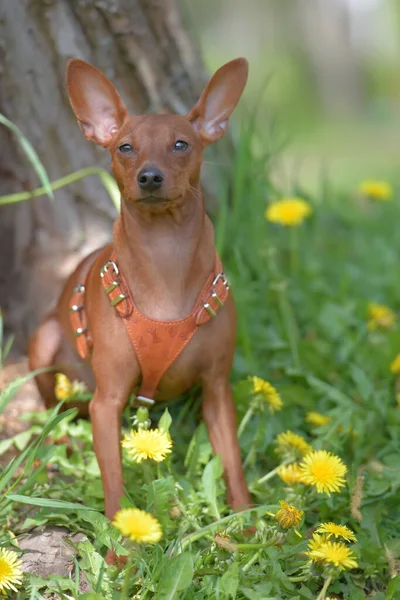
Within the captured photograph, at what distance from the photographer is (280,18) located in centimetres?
1678

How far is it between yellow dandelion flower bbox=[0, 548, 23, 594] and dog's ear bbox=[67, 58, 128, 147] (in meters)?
1.25

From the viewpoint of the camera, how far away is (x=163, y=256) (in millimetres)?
2334

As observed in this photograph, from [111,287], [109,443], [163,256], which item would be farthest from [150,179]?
[109,443]

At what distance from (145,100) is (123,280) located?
4.32 feet

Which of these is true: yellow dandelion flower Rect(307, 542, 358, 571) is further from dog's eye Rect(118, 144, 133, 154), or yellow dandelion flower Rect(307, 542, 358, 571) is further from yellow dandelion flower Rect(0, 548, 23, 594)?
dog's eye Rect(118, 144, 133, 154)

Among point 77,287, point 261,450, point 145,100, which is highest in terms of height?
point 145,100

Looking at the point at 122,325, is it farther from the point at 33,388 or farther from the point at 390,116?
the point at 390,116

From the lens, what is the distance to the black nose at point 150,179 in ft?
6.90

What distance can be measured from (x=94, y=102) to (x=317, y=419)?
4.48ft

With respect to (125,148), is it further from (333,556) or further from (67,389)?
(333,556)

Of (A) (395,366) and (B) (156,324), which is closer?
(B) (156,324)

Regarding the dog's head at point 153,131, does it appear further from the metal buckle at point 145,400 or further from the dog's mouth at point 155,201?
the metal buckle at point 145,400

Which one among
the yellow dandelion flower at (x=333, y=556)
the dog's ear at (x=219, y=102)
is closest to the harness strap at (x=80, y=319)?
the dog's ear at (x=219, y=102)

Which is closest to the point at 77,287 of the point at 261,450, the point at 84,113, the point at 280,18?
the point at 84,113
